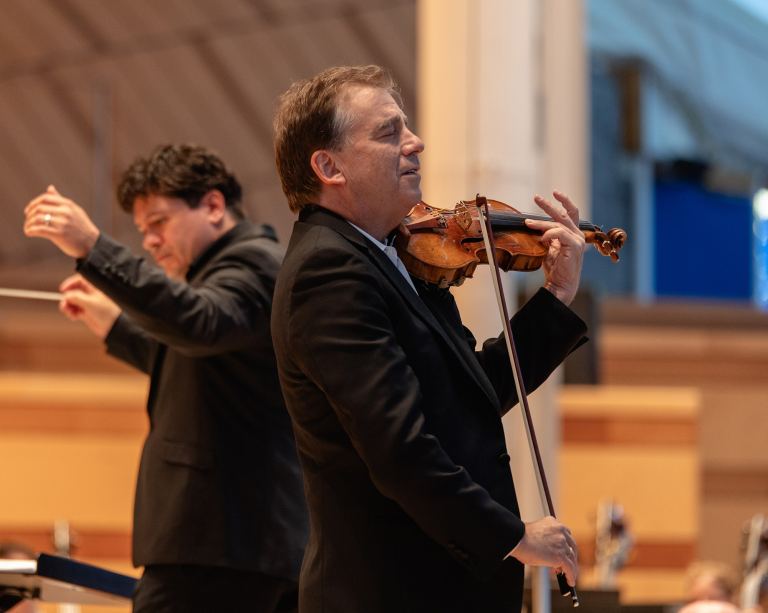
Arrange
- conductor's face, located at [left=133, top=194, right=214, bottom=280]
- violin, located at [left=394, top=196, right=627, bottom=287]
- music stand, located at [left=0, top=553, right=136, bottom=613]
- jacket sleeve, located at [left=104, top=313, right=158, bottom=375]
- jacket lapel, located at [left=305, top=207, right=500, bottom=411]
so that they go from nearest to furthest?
1. jacket lapel, located at [left=305, top=207, right=500, bottom=411]
2. violin, located at [left=394, top=196, right=627, bottom=287]
3. music stand, located at [left=0, top=553, right=136, bottom=613]
4. conductor's face, located at [left=133, top=194, right=214, bottom=280]
5. jacket sleeve, located at [left=104, top=313, right=158, bottom=375]

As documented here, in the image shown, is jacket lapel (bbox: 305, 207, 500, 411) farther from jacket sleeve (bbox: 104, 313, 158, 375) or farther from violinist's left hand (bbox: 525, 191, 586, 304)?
jacket sleeve (bbox: 104, 313, 158, 375)

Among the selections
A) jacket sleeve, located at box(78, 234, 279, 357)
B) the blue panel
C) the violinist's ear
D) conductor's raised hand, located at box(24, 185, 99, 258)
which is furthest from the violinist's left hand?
the blue panel

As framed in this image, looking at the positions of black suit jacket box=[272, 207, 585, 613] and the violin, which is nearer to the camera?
black suit jacket box=[272, 207, 585, 613]

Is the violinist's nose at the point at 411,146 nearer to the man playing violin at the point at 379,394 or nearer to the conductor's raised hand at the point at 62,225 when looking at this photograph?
the man playing violin at the point at 379,394

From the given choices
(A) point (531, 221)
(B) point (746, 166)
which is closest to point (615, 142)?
(B) point (746, 166)

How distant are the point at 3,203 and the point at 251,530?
19.3 feet

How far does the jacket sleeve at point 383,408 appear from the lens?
6.32 ft

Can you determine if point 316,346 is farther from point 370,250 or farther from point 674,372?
point 674,372

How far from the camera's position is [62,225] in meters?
2.81

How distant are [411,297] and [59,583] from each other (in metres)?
1.10

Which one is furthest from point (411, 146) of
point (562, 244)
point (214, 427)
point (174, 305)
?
point (214, 427)

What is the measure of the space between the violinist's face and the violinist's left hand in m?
0.22

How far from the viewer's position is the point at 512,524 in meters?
1.94

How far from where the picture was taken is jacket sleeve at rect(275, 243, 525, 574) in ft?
6.32
